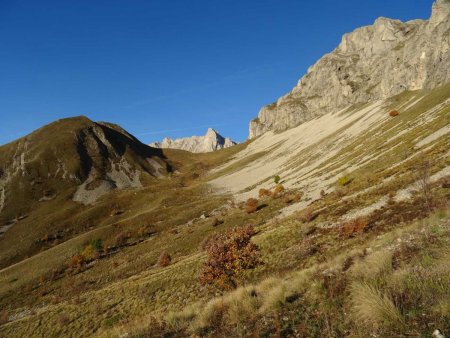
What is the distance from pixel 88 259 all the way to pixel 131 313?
A: 32860 mm

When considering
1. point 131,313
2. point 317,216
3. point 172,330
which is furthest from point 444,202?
point 131,313

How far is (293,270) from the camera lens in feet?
61.7

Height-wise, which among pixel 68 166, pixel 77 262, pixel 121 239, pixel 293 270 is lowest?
pixel 293 270

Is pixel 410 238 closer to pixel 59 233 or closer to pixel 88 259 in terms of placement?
pixel 88 259

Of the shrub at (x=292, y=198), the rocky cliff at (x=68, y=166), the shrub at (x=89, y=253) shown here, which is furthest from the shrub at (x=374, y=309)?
the rocky cliff at (x=68, y=166)

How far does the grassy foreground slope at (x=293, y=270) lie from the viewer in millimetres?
9117

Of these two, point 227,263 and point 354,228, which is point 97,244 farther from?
point 354,228

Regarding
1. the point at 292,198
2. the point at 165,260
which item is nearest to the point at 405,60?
the point at 292,198

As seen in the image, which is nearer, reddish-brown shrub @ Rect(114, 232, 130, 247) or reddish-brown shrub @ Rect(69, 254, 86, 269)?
reddish-brown shrub @ Rect(69, 254, 86, 269)

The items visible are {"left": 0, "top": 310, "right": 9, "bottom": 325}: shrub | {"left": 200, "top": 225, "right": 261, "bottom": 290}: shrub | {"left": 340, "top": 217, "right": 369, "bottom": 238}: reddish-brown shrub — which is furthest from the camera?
{"left": 0, "top": 310, "right": 9, "bottom": 325}: shrub

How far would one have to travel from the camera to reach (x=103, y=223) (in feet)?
289

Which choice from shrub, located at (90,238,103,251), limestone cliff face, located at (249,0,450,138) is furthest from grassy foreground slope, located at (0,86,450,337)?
limestone cliff face, located at (249,0,450,138)

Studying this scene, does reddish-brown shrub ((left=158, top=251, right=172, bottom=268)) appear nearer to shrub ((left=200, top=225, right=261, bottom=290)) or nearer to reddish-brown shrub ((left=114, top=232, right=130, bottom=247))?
shrub ((left=200, top=225, right=261, bottom=290))

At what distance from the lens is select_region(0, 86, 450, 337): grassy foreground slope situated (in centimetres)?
912
